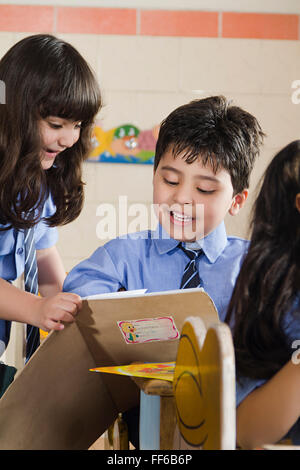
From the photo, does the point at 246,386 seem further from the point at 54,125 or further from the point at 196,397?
the point at 54,125

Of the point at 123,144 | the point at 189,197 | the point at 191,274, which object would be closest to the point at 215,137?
the point at 189,197

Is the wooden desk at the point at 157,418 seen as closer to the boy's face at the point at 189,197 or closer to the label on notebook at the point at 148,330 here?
the label on notebook at the point at 148,330

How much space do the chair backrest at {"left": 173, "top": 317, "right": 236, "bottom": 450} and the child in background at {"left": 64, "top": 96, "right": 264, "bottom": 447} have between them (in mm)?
467

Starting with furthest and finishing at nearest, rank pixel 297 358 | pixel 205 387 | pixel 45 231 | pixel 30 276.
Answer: pixel 45 231 < pixel 30 276 < pixel 297 358 < pixel 205 387

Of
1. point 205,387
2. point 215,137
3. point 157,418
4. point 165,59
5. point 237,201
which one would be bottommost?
point 157,418

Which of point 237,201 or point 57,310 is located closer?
point 57,310

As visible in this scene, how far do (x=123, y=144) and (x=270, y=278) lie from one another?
5.80 ft

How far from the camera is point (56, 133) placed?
1.21 meters

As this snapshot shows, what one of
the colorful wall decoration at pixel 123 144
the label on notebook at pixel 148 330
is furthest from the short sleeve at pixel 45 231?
the colorful wall decoration at pixel 123 144

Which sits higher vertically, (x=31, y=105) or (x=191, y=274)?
(x=31, y=105)

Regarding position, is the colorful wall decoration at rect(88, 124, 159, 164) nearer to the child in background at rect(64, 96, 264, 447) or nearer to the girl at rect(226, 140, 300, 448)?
the child in background at rect(64, 96, 264, 447)

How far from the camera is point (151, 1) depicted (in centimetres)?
246

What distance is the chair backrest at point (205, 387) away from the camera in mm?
557
